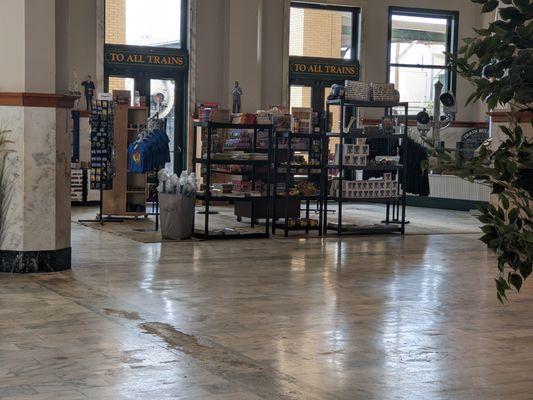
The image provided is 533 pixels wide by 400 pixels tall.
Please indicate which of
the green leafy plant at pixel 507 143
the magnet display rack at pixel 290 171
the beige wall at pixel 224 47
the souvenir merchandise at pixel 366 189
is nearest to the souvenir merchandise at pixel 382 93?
the magnet display rack at pixel 290 171

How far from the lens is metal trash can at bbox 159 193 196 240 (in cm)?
995

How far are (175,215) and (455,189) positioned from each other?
7.63m

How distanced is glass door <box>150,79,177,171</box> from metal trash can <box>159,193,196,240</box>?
6.16 meters

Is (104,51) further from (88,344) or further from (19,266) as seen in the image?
(88,344)

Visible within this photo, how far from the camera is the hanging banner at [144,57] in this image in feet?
51.0

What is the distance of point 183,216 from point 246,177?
258 centimetres

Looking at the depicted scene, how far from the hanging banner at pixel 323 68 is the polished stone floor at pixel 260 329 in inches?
351

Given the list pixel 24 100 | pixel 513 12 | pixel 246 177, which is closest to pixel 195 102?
pixel 246 177

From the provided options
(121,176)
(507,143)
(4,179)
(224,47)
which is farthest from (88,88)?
(507,143)

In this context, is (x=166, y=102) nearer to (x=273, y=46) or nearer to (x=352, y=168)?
(x=273, y=46)

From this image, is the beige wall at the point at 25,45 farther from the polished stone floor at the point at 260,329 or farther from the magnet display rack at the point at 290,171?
the magnet display rack at the point at 290,171

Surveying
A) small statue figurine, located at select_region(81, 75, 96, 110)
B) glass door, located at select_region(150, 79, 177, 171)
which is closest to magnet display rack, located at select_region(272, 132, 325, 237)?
small statue figurine, located at select_region(81, 75, 96, 110)

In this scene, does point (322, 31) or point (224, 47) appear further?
point (322, 31)

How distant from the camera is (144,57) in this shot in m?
15.9
